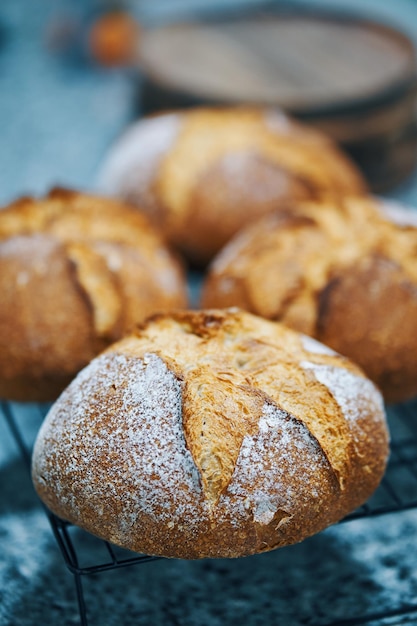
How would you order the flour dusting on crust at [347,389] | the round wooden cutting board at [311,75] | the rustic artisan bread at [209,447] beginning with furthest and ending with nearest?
the round wooden cutting board at [311,75], the flour dusting on crust at [347,389], the rustic artisan bread at [209,447]

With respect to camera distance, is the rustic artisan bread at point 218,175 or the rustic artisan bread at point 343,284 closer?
the rustic artisan bread at point 343,284

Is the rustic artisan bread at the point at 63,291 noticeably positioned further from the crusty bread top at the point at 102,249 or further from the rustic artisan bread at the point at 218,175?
the rustic artisan bread at the point at 218,175

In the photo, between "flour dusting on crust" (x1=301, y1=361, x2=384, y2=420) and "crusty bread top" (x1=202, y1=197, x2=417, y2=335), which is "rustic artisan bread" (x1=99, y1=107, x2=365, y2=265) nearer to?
"crusty bread top" (x1=202, y1=197, x2=417, y2=335)

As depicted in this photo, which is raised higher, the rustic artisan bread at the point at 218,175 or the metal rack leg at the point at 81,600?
the rustic artisan bread at the point at 218,175

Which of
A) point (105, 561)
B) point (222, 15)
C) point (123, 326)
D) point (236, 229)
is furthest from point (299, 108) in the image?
point (105, 561)

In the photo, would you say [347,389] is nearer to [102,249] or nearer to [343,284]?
[343,284]

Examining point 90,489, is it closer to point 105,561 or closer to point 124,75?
point 105,561

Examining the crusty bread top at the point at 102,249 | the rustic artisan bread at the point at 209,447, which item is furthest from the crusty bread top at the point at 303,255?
the rustic artisan bread at the point at 209,447
